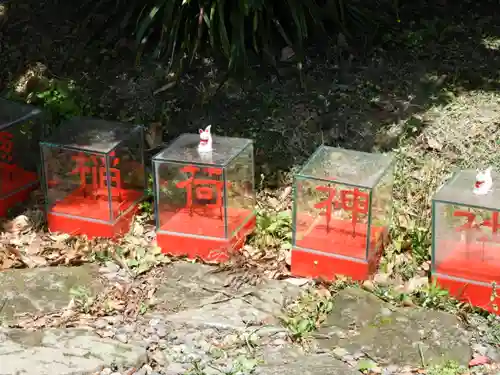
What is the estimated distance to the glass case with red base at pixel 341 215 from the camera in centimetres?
563

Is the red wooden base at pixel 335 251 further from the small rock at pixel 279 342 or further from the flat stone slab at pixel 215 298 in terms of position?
the small rock at pixel 279 342

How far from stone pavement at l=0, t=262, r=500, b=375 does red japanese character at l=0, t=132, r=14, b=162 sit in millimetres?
1480

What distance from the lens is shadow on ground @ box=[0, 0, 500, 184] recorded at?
685 cm

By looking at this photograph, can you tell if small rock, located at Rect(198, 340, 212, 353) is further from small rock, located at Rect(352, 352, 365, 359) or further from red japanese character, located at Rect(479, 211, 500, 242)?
red japanese character, located at Rect(479, 211, 500, 242)

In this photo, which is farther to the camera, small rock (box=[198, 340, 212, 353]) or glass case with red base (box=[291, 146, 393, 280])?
glass case with red base (box=[291, 146, 393, 280])

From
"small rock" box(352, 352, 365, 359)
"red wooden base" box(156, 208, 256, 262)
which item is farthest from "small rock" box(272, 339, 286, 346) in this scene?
"red wooden base" box(156, 208, 256, 262)

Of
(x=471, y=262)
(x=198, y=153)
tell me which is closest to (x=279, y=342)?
(x=471, y=262)

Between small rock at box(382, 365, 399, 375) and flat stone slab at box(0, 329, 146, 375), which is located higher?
flat stone slab at box(0, 329, 146, 375)

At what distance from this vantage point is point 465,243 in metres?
5.48

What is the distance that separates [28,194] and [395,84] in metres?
3.05

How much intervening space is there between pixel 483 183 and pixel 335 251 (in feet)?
3.35

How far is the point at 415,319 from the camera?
17.1ft

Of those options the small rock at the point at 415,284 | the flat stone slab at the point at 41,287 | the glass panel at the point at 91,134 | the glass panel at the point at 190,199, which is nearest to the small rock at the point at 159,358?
the flat stone slab at the point at 41,287

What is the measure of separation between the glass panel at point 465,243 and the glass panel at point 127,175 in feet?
7.46
